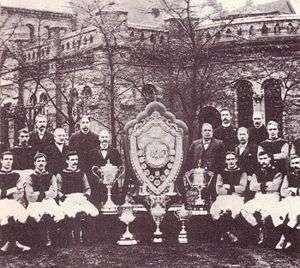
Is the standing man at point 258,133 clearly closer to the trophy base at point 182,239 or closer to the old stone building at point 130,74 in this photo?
the old stone building at point 130,74

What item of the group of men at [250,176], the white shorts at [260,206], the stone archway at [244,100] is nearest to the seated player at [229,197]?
the group of men at [250,176]

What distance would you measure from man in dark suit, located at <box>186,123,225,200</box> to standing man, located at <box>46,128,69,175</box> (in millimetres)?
1541

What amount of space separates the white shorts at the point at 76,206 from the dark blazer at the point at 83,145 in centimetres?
37

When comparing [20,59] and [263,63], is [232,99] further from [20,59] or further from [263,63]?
[20,59]

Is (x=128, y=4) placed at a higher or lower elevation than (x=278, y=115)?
higher

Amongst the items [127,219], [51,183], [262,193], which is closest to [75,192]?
[51,183]

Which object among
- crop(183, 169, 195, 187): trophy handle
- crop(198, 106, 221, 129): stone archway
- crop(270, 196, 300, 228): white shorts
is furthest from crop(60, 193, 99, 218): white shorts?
crop(270, 196, 300, 228): white shorts

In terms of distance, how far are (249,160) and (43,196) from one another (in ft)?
8.16

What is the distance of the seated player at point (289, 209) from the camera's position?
652cm

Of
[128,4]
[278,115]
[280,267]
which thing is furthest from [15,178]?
[128,4]

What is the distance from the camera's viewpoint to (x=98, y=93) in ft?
30.4

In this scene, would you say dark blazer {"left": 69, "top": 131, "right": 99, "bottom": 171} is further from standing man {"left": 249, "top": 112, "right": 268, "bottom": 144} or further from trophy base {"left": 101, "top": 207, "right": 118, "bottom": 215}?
standing man {"left": 249, "top": 112, "right": 268, "bottom": 144}

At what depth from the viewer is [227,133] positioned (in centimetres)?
719

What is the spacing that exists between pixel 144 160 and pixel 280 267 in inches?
83.3
